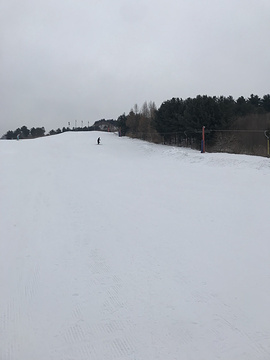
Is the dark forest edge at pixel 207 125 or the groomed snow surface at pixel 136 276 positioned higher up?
the dark forest edge at pixel 207 125

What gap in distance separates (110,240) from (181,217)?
2216 mm

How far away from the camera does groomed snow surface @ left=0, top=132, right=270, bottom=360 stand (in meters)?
3.27

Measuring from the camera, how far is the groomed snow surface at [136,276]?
3270mm

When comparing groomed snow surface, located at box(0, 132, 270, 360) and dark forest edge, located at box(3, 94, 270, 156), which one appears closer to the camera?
groomed snow surface, located at box(0, 132, 270, 360)

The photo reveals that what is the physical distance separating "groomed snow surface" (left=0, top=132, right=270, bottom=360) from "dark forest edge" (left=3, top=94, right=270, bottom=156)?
45.2 ft

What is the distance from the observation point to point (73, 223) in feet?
24.3

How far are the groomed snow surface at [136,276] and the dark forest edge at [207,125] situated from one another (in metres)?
13.8

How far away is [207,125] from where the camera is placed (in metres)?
25.0

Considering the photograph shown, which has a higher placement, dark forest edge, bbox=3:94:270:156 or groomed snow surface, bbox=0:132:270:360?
dark forest edge, bbox=3:94:270:156

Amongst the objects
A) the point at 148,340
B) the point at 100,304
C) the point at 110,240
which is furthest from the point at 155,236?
the point at 148,340

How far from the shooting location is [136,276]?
15.5 ft

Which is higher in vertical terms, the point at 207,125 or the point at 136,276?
the point at 207,125

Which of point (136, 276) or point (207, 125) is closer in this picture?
point (136, 276)

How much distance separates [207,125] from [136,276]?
2185 centimetres
